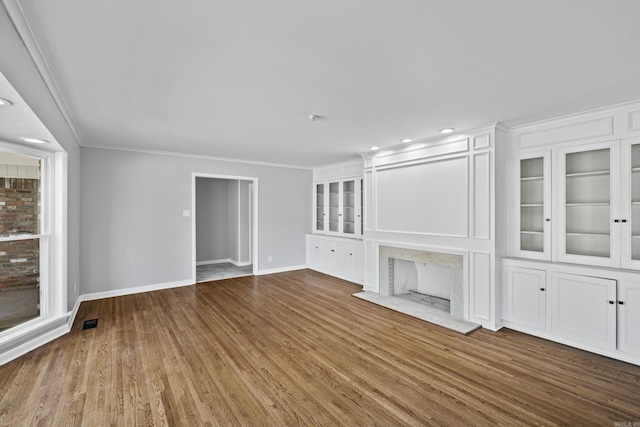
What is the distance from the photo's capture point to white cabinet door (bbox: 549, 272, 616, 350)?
2.79 meters

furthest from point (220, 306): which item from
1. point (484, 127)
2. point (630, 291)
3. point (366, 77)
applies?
point (630, 291)

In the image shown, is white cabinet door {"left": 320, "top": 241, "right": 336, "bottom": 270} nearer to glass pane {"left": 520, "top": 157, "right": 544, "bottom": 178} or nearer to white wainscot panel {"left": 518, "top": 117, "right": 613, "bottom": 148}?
glass pane {"left": 520, "top": 157, "right": 544, "bottom": 178}

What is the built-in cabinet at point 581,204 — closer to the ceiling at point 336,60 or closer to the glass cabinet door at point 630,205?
the glass cabinet door at point 630,205

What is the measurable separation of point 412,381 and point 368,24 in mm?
2678

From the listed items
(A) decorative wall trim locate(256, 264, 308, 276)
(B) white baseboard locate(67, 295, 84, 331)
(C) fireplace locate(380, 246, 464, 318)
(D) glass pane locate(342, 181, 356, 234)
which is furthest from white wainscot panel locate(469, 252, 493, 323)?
(B) white baseboard locate(67, 295, 84, 331)

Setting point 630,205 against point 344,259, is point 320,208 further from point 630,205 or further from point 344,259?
point 630,205

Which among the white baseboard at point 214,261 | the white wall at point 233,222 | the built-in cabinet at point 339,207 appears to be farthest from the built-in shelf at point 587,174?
the white baseboard at point 214,261

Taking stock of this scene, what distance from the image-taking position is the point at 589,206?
3.10 m

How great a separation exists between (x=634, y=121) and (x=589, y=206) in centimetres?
89

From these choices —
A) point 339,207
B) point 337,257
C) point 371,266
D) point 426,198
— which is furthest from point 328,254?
point 426,198

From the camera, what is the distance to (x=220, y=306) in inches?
169

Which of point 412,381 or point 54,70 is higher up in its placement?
point 54,70

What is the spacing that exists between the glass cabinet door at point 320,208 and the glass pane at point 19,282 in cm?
494

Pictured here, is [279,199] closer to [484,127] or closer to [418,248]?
[418,248]
